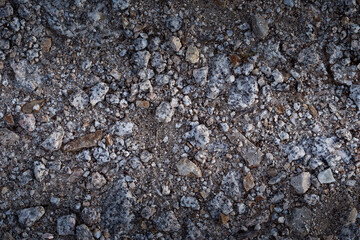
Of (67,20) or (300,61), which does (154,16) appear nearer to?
(67,20)

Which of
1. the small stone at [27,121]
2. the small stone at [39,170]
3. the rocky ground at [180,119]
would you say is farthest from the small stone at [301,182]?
the small stone at [27,121]

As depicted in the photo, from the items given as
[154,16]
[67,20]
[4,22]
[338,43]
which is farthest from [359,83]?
[4,22]

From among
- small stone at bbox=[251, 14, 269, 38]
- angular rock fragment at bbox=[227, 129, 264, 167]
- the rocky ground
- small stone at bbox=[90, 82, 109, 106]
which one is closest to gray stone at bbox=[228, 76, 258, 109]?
the rocky ground

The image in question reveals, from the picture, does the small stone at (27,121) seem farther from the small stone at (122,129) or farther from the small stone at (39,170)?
the small stone at (122,129)

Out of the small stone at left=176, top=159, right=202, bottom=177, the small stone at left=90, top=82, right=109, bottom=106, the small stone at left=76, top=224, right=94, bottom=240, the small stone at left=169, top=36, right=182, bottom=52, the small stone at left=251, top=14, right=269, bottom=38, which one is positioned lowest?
the small stone at left=76, top=224, right=94, bottom=240

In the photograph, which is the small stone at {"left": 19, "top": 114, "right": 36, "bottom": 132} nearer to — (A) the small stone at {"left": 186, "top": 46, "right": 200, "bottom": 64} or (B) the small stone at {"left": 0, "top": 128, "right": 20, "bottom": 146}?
(B) the small stone at {"left": 0, "top": 128, "right": 20, "bottom": 146}

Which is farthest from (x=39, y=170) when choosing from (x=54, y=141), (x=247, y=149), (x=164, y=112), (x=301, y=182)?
(x=301, y=182)
